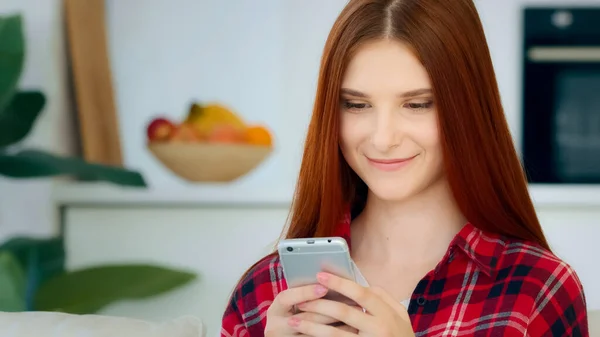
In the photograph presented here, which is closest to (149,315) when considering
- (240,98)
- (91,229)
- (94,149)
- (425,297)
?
(91,229)

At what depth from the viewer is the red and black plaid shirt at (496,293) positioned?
1.13 meters

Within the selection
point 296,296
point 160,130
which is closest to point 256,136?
point 160,130

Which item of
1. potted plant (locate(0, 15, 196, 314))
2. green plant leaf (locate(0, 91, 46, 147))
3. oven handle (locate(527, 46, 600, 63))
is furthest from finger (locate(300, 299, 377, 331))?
oven handle (locate(527, 46, 600, 63))

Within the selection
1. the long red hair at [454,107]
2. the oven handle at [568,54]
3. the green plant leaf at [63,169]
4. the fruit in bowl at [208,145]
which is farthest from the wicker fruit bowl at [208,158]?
the oven handle at [568,54]

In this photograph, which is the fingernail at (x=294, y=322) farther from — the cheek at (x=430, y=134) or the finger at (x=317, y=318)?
the cheek at (x=430, y=134)

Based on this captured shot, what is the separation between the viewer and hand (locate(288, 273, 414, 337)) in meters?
0.97

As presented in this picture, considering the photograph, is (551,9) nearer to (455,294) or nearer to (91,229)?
(91,229)

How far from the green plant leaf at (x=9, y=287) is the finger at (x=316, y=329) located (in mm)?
883

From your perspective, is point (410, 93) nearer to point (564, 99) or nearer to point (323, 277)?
point (323, 277)

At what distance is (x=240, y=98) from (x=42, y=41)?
7.07 feet

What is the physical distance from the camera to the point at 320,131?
114cm

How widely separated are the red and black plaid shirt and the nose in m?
0.18

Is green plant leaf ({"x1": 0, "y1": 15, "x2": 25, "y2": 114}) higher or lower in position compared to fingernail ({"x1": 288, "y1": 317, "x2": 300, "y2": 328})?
higher

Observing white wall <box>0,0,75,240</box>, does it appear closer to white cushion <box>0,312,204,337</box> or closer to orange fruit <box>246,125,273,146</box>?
orange fruit <box>246,125,273,146</box>
